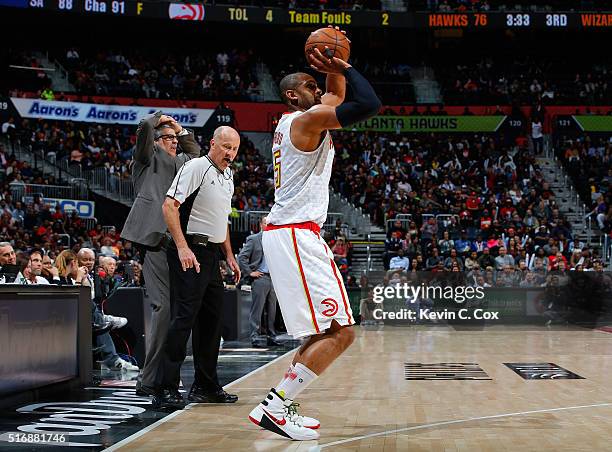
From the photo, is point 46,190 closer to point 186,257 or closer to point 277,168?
point 186,257

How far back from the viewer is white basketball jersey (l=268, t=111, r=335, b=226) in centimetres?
450

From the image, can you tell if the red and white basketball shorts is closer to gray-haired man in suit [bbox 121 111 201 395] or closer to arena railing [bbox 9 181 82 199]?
gray-haired man in suit [bbox 121 111 201 395]

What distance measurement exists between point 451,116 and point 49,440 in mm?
25458

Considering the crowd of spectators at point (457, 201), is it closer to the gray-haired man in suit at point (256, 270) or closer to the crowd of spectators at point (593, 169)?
the crowd of spectators at point (593, 169)

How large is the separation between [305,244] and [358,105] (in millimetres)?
812

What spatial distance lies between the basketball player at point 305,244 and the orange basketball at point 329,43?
42mm

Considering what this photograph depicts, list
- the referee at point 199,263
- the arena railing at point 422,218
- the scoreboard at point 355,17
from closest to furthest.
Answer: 1. the referee at point 199,263
2. the arena railing at point 422,218
3. the scoreboard at point 355,17

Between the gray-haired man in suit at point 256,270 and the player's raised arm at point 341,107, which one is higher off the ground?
the player's raised arm at point 341,107

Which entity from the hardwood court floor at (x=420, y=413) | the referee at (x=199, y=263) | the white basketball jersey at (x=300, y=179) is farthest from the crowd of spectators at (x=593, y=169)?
the white basketball jersey at (x=300, y=179)

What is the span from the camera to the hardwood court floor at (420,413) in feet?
13.5

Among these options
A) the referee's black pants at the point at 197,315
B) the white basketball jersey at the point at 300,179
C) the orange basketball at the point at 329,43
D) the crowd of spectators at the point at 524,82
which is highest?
the crowd of spectators at the point at 524,82

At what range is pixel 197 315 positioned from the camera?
5.72m

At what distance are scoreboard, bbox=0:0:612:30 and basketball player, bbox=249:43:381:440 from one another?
80.4 ft

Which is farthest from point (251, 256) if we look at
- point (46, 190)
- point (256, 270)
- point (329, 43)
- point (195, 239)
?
point (46, 190)
